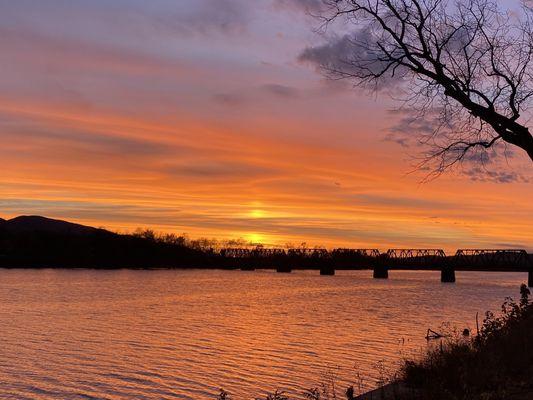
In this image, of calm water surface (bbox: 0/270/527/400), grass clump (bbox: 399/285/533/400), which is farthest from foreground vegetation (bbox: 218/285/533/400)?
calm water surface (bbox: 0/270/527/400)

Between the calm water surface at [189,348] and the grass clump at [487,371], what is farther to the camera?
the calm water surface at [189,348]

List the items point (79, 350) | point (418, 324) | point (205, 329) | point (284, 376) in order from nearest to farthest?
point (284, 376), point (79, 350), point (205, 329), point (418, 324)

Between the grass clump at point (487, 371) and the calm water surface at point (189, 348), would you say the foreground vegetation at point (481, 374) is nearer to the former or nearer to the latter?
the grass clump at point (487, 371)

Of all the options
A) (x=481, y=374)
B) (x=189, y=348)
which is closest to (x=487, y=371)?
(x=481, y=374)

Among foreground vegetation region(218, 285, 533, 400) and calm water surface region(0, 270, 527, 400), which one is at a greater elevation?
foreground vegetation region(218, 285, 533, 400)

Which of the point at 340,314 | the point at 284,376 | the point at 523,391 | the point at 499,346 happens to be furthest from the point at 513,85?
the point at 340,314

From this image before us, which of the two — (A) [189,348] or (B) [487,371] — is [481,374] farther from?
(A) [189,348]

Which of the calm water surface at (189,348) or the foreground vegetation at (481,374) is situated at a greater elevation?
the foreground vegetation at (481,374)

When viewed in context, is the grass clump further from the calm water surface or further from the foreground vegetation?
the calm water surface

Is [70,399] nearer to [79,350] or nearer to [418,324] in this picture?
[79,350]

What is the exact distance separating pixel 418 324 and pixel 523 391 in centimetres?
4897

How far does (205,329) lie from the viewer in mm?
53688

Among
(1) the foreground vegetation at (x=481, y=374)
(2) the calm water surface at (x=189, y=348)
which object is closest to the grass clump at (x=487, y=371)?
(1) the foreground vegetation at (x=481, y=374)

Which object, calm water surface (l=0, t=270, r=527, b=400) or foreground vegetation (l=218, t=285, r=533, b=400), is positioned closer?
foreground vegetation (l=218, t=285, r=533, b=400)
